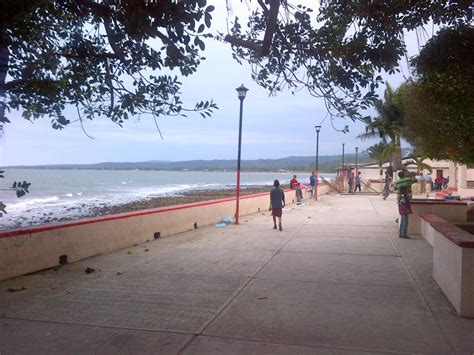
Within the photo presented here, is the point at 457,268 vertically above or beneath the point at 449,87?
beneath

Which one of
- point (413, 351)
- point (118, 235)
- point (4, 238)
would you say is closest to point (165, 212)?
point (118, 235)

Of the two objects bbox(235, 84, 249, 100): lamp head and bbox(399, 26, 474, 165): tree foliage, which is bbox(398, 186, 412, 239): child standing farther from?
bbox(235, 84, 249, 100): lamp head

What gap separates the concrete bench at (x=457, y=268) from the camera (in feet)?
16.5

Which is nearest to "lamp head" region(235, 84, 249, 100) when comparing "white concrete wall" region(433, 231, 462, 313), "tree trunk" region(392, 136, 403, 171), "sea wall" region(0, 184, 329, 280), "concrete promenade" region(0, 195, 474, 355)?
"sea wall" region(0, 184, 329, 280)

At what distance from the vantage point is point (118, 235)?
9.41 meters

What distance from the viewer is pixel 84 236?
27.4 ft

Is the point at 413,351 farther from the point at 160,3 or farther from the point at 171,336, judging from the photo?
the point at 160,3

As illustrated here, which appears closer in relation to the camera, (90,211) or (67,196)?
(90,211)

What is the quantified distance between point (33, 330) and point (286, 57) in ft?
15.6

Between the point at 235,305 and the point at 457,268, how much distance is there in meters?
2.51

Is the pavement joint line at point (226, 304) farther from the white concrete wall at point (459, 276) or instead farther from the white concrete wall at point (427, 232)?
the white concrete wall at point (427, 232)

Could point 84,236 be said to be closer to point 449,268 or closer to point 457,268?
point 449,268

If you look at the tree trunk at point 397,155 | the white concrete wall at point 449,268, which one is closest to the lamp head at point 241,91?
the white concrete wall at point 449,268

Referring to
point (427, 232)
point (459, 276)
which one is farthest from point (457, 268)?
point (427, 232)
